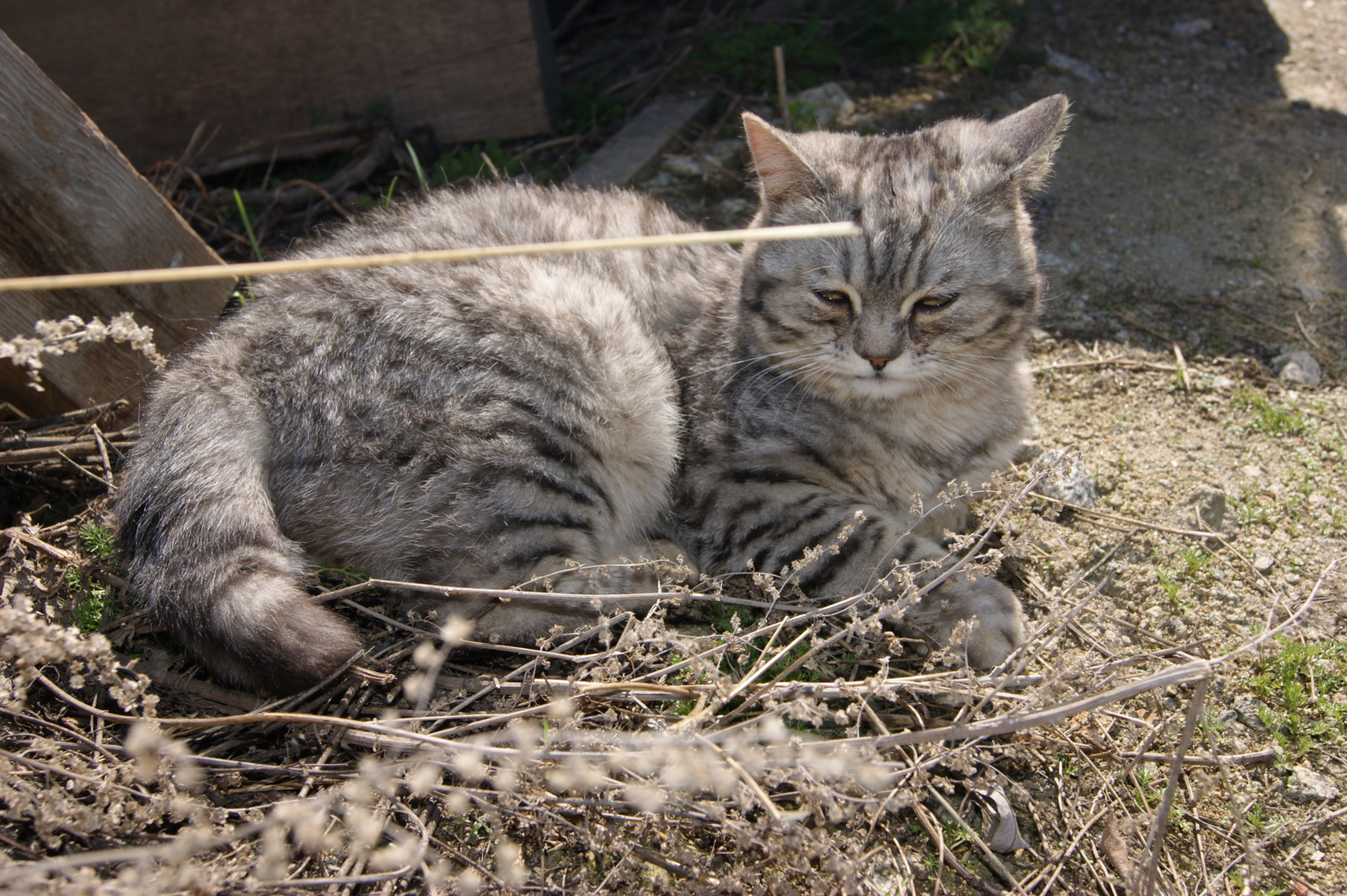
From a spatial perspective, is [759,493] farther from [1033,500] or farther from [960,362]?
[1033,500]

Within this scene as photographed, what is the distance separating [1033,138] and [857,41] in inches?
126

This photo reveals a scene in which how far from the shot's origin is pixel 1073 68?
5.09 m

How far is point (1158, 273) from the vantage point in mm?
3875

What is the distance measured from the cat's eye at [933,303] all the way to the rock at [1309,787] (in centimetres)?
152

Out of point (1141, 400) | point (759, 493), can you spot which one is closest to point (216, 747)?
point (759, 493)

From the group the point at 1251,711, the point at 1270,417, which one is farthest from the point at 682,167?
the point at 1251,711

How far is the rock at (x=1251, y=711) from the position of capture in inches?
93.0

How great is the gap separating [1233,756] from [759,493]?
1.43 meters

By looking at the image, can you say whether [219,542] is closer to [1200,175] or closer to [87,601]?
[87,601]

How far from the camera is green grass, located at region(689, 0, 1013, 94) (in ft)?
15.7

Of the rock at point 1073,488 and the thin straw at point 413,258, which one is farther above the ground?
the thin straw at point 413,258

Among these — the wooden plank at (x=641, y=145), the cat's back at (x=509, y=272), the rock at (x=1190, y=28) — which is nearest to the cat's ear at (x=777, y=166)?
the cat's back at (x=509, y=272)

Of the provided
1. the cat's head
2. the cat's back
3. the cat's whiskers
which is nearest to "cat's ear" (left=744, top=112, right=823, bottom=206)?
the cat's head

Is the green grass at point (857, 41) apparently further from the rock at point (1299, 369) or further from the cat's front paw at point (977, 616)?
the cat's front paw at point (977, 616)
